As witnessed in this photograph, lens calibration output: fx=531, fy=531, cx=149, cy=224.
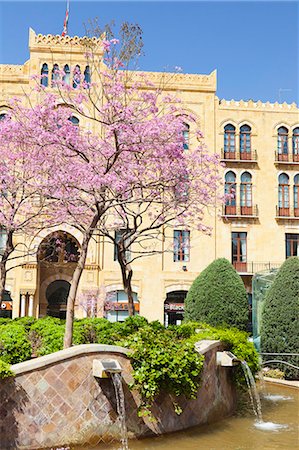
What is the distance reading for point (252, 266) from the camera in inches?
1356

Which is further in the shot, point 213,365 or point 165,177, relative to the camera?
point 165,177

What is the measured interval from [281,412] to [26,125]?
32.1 feet

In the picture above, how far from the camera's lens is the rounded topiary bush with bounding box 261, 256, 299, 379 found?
1755cm

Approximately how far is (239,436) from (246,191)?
86.3 ft

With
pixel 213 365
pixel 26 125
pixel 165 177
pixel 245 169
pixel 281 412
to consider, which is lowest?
pixel 281 412

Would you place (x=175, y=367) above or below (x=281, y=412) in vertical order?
above

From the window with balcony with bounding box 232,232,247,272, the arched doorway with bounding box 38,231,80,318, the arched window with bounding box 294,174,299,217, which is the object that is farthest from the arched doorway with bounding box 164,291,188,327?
the arched window with bounding box 294,174,299,217

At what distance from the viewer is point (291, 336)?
693 inches

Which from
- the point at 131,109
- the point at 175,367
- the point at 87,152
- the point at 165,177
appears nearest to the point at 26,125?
the point at 87,152

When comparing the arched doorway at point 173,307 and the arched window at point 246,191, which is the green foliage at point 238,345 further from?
the arched window at point 246,191

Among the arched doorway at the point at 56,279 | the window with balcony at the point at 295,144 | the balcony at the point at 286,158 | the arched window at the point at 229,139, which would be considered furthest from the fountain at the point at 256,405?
the window with balcony at the point at 295,144

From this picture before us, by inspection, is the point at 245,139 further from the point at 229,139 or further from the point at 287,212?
the point at 287,212

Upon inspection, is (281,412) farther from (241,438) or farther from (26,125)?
(26,125)

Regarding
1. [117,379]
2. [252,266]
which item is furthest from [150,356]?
[252,266]
